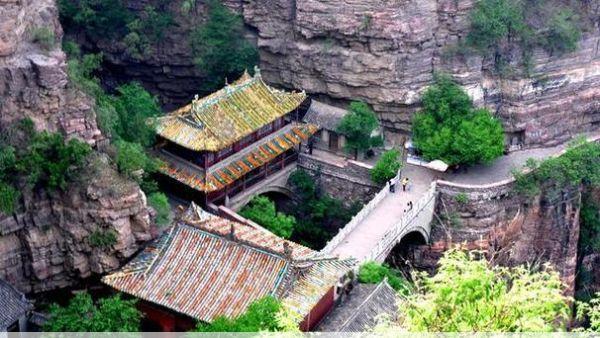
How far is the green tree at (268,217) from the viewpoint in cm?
4306

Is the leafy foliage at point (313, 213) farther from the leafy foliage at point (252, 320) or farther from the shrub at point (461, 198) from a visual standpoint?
the leafy foliage at point (252, 320)

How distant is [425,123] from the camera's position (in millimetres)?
48406

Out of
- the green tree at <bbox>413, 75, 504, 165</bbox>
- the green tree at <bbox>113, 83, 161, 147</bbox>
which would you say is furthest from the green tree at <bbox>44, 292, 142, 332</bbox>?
the green tree at <bbox>413, 75, 504, 165</bbox>

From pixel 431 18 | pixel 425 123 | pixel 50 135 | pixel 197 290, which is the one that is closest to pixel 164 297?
pixel 197 290

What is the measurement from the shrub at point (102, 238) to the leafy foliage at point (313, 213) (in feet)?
41.0

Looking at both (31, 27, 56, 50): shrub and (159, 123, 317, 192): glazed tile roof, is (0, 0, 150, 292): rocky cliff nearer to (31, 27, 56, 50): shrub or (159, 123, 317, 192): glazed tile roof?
(31, 27, 56, 50): shrub

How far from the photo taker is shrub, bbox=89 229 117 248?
1422 inches

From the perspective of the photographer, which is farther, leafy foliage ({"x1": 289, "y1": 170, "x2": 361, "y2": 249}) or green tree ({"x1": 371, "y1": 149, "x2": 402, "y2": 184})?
leafy foliage ({"x1": 289, "y1": 170, "x2": 361, "y2": 249})

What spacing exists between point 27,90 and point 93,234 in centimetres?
578

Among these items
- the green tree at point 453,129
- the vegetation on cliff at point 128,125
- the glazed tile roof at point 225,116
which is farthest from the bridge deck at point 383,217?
the vegetation on cliff at point 128,125

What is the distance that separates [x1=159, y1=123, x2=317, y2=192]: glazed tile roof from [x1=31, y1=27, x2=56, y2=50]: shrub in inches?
344

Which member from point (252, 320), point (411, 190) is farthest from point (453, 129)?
point (252, 320)

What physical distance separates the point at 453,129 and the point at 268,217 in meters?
10.9

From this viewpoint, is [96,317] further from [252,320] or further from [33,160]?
[33,160]
